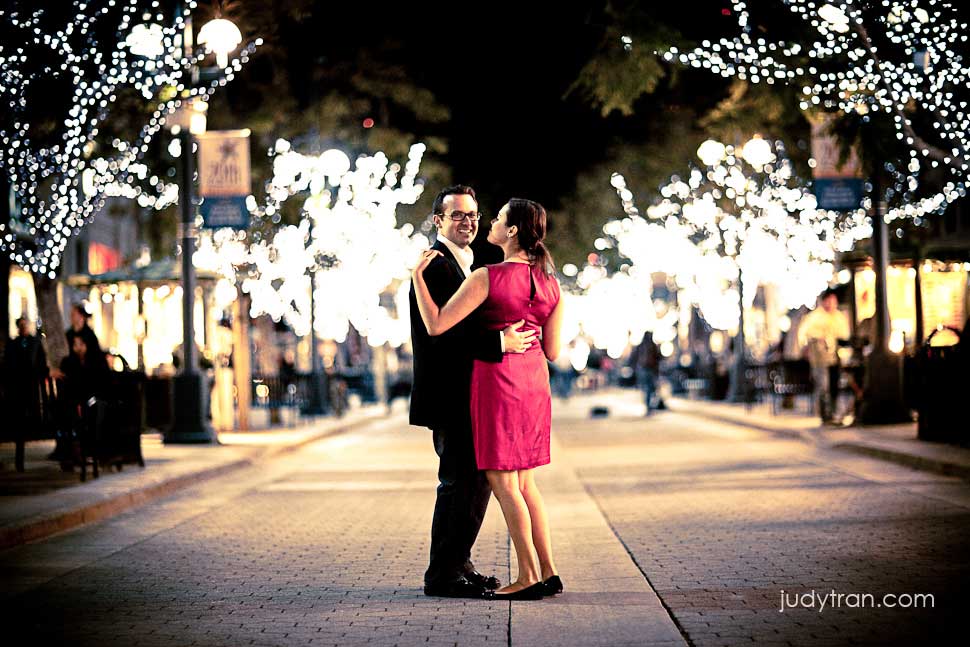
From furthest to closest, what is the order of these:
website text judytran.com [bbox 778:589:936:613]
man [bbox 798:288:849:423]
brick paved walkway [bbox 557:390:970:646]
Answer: man [bbox 798:288:849:423], website text judytran.com [bbox 778:589:936:613], brick paved walkway [bbox 557:390:970:646]

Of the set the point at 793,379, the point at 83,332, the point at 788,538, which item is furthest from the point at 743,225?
the point at 788,538

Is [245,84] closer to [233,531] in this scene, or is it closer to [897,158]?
[897,158]

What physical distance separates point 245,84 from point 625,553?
1966cm

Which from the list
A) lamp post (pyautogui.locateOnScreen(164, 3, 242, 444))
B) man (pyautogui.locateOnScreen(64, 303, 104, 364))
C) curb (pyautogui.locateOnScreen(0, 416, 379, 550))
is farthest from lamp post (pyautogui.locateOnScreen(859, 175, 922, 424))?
man (pyautogui.locateOnScreen(64, 303, 104, 364))

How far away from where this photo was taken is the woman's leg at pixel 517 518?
26.5ft

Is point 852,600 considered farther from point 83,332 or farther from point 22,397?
point 83,332

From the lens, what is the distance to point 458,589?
8359 mm

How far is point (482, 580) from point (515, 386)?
118cm

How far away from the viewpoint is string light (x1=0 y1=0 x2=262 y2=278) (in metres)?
18.6

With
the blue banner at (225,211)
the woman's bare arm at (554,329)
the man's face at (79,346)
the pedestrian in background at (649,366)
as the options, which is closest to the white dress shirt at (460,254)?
the woman's bare arm at (554,329)

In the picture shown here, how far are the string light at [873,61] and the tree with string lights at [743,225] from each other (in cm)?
856

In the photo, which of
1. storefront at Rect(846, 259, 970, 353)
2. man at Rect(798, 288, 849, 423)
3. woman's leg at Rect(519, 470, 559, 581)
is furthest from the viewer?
storefront at Rect(846, 259, 970, 353)

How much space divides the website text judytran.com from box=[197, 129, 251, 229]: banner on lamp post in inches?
635

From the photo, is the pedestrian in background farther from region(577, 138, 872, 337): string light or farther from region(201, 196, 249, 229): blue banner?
region(201, 196, 249, 229): blue banner
